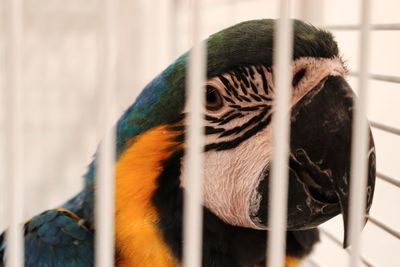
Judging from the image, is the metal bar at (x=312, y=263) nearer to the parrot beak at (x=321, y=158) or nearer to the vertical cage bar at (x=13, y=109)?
the parrot beak at (x=321, y=158)

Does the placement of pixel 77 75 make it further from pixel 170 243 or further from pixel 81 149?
pixel 170 243

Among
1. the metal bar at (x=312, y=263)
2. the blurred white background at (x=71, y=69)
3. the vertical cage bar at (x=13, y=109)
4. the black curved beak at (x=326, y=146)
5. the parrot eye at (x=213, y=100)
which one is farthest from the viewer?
the blurred white background at (x=71, y=69)

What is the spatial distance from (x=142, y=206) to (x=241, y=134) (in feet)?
0.52

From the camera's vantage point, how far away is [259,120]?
2.29ft

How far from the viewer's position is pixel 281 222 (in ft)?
1.54

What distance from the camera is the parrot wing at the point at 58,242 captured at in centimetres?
73

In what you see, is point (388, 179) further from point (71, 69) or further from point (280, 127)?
point (71, 69)

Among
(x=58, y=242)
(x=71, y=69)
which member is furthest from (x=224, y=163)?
(x=71, y=69)

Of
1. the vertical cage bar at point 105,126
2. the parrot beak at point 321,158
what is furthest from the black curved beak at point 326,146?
the vertical cage bar at point 105,126

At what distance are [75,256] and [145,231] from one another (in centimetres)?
10

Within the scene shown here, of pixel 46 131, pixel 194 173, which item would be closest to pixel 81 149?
pixel 46 131

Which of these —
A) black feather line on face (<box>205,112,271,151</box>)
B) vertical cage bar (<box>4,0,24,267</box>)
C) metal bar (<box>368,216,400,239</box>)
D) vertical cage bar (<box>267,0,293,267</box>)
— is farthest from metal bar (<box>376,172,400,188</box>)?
vertical cage bar (<box>4,0,24,267</box>)

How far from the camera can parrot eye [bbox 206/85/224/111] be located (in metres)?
0.71

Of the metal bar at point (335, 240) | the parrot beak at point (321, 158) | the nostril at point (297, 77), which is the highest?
the nostril at point (297, 77)
